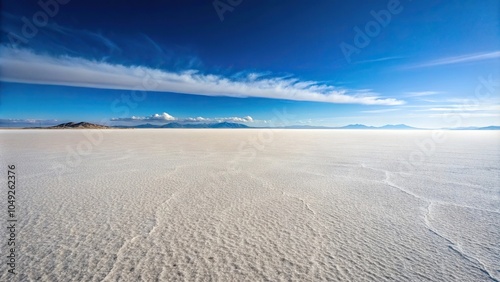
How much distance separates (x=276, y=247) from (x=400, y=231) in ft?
5.36

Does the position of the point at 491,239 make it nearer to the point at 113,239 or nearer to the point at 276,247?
the point at 276,247

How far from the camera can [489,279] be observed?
2.03 meters

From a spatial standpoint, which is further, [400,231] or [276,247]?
[400,231]

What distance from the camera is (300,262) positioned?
2.26 m

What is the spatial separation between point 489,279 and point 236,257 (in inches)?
89.0

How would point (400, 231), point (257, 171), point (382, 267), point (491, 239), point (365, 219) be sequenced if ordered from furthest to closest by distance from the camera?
point (257, 171) < point (365, 219) < point (400, 231) < point (491, 239) < point (382, 267)

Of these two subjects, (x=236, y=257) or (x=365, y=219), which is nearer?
(x=236, y=257)

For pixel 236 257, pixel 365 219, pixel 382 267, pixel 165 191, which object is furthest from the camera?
pixel 165 191

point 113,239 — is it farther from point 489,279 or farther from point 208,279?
point 489,279

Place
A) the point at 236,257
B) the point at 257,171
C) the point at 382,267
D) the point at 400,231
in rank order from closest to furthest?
the point at 382,267
the point at 236,257
the point at 400,231
the point at 257,171

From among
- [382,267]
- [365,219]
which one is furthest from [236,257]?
[365,219]

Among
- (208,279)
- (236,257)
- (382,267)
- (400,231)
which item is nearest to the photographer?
(208,279)

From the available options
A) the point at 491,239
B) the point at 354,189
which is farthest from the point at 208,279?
the point at 354,189

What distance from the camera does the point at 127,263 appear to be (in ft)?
7.30
